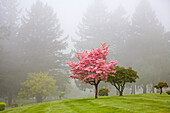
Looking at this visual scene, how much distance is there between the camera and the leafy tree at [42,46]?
36.8 metres

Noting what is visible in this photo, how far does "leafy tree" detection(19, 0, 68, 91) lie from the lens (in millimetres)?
36781

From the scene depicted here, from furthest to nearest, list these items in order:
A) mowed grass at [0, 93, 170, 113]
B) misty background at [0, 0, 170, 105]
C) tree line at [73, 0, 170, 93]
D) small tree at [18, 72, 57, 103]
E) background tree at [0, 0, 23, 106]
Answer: misty background at [0, 0, 170, 105], background tree at [0, 0, 23, 106], tree line at [73, 0, 170, 93], small tree at [18, 72, 57, 103], mowed grass at [0, 93, 170, 113]

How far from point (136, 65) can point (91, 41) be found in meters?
17.2

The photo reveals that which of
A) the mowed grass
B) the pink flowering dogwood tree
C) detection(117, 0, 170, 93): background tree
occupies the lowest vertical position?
the mowed grass

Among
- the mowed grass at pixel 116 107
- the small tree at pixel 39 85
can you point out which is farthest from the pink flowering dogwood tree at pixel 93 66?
the small tree at pixel 39 85

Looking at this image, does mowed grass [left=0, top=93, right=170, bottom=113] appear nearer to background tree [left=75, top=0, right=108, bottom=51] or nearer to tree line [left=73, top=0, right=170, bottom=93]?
tree line [left=73, top=0, right=170, bottom=93]

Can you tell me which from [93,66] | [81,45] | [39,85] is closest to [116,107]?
[93,66]

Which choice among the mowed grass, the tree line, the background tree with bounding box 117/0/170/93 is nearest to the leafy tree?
the tree line

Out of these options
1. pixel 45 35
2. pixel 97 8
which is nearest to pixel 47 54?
pixel 45 35

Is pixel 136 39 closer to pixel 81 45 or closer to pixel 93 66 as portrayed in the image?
pixel 81 45

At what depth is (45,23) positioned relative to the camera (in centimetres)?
4319

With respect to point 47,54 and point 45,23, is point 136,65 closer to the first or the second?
point 47,54

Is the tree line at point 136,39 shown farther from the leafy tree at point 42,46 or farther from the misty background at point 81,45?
the leafy tree at point 42,46

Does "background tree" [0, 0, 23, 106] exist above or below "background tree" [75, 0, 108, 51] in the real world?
below
